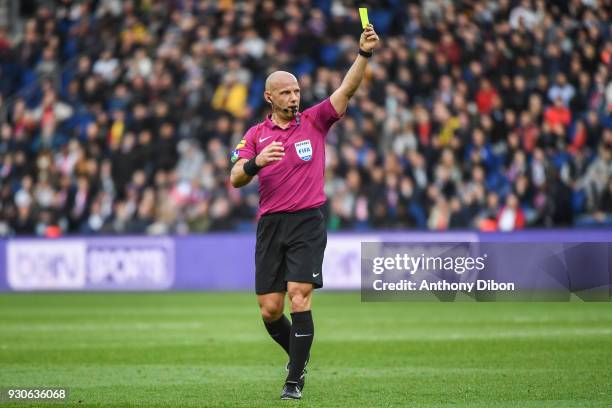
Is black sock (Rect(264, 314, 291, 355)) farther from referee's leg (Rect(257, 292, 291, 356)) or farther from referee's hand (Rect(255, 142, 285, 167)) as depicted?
referee's hand (Rect(255, 142, 285, 167))

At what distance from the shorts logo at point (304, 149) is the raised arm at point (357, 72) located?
1.12 feet

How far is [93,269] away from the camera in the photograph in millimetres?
23078

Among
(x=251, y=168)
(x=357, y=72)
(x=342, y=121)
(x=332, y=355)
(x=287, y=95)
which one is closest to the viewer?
(x=251, y=168)

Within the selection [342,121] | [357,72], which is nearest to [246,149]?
[357,72]

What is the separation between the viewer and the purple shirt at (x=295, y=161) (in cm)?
909

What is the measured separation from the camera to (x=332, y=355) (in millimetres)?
12305

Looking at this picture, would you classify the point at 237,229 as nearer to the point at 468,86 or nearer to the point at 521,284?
the point at 468,86

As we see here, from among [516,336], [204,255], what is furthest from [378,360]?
[204,255]

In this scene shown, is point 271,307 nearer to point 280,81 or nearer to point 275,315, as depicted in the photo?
point 275,315

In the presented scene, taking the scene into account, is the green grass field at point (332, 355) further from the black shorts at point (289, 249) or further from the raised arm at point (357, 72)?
the raised arm at point (357, 72)

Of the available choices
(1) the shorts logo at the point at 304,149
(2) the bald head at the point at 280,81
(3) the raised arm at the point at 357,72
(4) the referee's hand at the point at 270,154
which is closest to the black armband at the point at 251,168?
(4) the referee's hand at the point at 270,154

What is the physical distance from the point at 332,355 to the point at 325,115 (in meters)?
3.87

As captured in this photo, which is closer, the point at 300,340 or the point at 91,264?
the point at 300,340

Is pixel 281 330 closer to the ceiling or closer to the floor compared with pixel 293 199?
closer to the floor
